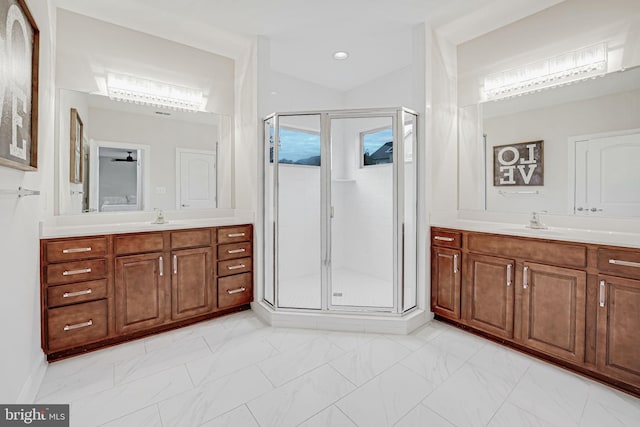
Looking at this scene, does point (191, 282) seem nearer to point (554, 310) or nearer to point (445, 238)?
point (445, 238)

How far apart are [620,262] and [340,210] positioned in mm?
2137

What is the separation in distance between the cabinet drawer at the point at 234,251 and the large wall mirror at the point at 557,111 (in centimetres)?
208

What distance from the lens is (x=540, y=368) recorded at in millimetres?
1940

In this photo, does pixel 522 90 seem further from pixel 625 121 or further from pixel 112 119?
pixel 112 119

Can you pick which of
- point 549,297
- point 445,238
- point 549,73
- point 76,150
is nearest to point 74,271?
point 76,150

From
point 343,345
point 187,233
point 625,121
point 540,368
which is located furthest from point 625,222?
point 187,233

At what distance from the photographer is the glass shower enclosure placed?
2.55m

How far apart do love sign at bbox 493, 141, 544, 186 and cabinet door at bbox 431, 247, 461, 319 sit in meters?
0.77

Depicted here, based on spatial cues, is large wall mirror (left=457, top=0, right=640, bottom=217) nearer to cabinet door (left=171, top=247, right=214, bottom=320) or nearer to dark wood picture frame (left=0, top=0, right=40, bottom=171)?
cabinet door (left=171, top=247, right=214, bottom=320)

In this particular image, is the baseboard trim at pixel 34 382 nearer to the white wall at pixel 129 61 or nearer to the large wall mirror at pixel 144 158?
the large wall mirror at pixel 144 158

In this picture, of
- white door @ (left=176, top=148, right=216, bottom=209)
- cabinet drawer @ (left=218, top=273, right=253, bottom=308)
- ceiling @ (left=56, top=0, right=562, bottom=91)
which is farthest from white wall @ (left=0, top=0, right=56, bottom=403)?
cabinet drawer @ (left=218, top=273, right=253, bottom=308)

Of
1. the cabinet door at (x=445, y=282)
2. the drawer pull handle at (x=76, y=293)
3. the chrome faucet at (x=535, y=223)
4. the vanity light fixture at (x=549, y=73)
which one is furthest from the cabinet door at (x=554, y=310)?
the drawer pull handle at (x=76, y=293)

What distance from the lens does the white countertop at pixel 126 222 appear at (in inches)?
80.4

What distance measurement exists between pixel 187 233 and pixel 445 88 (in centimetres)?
265
